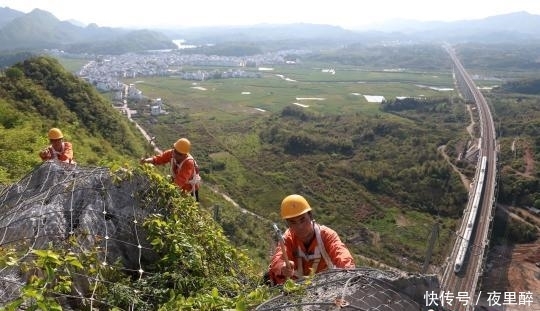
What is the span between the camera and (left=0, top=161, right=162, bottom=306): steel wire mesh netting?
4203 mm

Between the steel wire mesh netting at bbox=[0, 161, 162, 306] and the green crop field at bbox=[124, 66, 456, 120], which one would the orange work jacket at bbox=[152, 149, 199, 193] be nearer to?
the steel wire mesh netting at bbox=[0, 161, 162, 306]

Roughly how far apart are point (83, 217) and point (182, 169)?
7.93 ft

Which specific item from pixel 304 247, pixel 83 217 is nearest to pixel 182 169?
pixel 83 217

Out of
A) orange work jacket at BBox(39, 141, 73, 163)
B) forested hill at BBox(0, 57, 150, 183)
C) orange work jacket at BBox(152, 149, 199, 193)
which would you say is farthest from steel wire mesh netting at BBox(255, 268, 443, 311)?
forested hill at BBox(0, 57, 150, 183)

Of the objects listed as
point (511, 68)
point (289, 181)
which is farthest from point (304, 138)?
point (511, 68)

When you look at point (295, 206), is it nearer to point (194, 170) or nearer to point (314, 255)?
point (314, 255)

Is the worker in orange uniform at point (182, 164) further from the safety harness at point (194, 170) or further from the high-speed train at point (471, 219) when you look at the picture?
the high-speed train at point (471, 219)

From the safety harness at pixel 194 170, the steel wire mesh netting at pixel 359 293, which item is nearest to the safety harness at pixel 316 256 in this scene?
the steel wire mesh netting at pixel 359 293

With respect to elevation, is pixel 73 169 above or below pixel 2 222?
above

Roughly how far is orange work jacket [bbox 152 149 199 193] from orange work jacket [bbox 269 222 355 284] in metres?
2.72

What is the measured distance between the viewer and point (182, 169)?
6.79 meters

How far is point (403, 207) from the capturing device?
43844mm

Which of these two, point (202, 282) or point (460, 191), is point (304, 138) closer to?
point (460, 191)

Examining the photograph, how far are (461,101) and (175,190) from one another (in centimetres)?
9214
